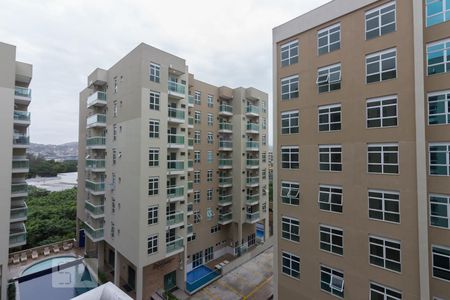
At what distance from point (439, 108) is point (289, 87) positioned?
7192 millimetres

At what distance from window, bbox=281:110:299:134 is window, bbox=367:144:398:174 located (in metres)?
4.07

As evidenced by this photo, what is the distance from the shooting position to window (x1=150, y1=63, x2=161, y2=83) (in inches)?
657

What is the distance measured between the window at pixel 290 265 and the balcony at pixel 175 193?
8887 millimetres

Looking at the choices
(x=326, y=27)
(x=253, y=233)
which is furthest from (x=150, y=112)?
(x=253, y=233)

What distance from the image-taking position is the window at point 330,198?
12.1 metres

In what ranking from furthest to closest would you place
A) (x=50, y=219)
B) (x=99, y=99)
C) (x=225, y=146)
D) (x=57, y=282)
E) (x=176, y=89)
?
(x=50, y=219) → (x=225, y=146) → (x=99, y=99) → (x=57, y=282) → (x=176, y=89)

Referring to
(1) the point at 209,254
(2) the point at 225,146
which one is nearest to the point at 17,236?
(1) the point at 209,254

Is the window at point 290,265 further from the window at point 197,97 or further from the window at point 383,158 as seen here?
the window at point 197,97

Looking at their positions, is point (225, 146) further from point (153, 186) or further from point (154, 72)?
point (154, 72)

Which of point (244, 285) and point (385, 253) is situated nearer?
point (385, 253)

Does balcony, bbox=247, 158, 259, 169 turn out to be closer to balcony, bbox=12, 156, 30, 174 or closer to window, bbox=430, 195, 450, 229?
window, bbox=430, 195, 450, 229

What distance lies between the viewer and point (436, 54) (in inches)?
400

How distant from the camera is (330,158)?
41.0 feet

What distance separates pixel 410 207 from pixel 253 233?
2145 cm
